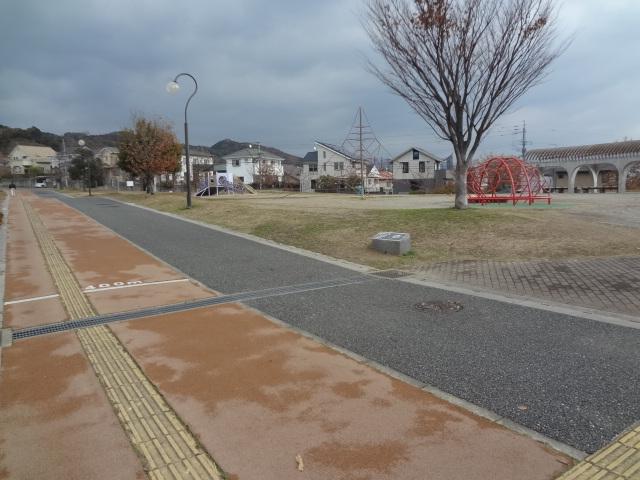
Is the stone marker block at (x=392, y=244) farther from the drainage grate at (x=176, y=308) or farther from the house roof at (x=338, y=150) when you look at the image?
the house roof at (x=338, y=150)

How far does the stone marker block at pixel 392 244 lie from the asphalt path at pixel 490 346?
2.01m

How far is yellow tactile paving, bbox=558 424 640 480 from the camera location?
8.50ft

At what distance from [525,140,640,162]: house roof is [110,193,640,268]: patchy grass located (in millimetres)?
31681

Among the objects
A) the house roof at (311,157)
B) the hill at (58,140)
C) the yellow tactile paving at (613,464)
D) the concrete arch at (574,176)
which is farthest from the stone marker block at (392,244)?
the hill at (58,140)

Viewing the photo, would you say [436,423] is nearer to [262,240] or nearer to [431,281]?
[431,281]

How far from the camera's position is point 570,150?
45.5m

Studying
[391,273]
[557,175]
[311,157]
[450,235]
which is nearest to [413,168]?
[311,157]

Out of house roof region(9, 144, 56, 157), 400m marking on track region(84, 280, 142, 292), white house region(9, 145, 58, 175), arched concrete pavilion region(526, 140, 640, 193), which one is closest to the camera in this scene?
400m marking on track region(84, 280, 142, 292)

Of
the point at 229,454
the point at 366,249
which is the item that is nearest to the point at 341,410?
the point at 229,454

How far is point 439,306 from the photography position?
6098mm

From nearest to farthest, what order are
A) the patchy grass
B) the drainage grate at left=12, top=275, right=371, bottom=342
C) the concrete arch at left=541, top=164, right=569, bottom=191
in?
the drainage grate at left=12, top=275, right=371, bottom=342 < the patchy grass < the concrete arch at left=541, top=164, right=569, bottom=191

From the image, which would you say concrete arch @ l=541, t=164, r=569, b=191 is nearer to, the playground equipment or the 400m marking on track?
the playground equipment

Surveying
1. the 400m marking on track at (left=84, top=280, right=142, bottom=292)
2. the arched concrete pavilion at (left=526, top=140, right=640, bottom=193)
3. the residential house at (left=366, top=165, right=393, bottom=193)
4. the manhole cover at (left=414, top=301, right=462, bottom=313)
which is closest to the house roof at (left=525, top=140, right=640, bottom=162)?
the arched concrete pavilion at (left=526, top=140, right=640, bottom=193)

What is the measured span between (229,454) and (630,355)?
3.72 metres
